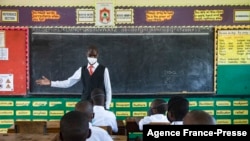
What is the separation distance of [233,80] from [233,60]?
0.29m

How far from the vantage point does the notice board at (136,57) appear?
6098 mm

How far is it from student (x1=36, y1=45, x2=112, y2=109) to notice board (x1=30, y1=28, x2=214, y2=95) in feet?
0.39

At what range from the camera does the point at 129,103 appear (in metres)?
6.20

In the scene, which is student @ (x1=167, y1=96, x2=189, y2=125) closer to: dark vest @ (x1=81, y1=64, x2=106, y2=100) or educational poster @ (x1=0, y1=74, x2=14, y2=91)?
dark vest @ (x1=81, y1=64, x2=106, y2=100)

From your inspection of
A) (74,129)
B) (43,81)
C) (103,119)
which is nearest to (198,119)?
(74,129)

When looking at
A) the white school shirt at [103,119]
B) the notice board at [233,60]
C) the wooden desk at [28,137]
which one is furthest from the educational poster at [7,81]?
the notice board at [233,60]

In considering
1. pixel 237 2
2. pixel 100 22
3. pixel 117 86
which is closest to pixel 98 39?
pixel 100 22

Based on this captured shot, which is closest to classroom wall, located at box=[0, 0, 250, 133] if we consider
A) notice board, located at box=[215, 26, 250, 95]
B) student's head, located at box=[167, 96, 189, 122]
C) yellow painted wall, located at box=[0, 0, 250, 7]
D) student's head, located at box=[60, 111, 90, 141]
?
yellow painted wall, located at box=[0, 0, 250, 7]

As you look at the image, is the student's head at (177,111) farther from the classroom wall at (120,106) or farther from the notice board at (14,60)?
the notice board at (14,60)

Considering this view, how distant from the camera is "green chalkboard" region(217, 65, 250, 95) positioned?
20.0 ft

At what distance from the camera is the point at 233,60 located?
6.10 metres

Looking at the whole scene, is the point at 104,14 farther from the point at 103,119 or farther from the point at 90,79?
the point at 103,119

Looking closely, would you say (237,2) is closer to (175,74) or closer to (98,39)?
(175,74)

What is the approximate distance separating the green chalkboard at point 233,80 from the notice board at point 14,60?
2839mm
